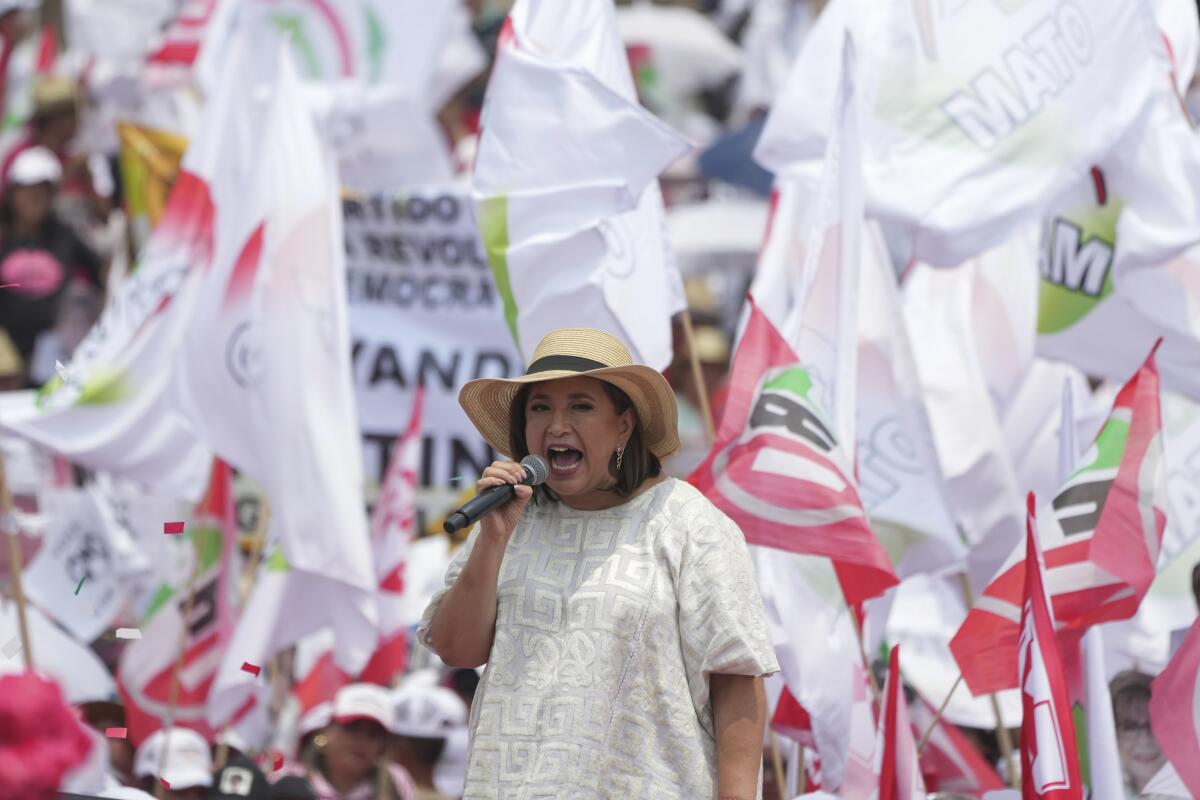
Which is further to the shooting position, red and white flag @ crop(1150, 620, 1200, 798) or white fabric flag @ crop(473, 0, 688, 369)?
white fabric flag @ crop(473, 0, 688, 369)

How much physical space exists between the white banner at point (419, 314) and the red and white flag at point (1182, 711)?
170 inches

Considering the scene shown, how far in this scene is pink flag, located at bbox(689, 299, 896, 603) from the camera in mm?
5230

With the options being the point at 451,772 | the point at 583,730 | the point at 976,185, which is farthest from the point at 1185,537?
the point at 583,730

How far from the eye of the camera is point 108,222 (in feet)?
38.7

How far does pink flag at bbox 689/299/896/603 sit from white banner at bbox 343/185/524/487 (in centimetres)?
373

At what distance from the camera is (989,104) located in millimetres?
6273

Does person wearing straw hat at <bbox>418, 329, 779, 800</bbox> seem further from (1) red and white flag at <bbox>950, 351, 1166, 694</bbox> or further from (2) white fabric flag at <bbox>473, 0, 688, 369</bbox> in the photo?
(2) white fabric flag at <bbox>473, 0, 688, 369</bbox>

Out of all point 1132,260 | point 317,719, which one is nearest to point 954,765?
point 1132,260

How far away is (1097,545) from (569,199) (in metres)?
1.82

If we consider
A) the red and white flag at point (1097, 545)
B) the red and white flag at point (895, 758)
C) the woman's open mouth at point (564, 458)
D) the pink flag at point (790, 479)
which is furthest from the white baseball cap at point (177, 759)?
the woman's open mouth at point (564, 458)

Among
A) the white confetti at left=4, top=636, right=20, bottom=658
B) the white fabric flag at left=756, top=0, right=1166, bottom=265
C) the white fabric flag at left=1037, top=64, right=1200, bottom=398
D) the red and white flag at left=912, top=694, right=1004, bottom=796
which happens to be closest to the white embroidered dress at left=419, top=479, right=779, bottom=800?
the white confetti at left=4, top=636, right=20, bottom=658

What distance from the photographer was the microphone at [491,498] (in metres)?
3.42

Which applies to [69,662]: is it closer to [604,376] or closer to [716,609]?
[604,376]

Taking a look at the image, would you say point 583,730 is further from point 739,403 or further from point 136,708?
point 136,708
